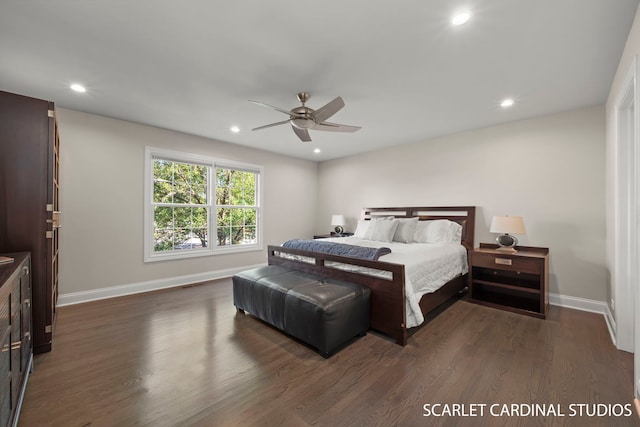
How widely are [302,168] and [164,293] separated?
149 inches

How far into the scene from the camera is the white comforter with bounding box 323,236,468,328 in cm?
251

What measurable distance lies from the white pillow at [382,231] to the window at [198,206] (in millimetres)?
2360

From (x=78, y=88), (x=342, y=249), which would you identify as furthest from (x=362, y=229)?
(x=78, y=88)

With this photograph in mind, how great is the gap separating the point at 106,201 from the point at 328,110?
3.41 meters

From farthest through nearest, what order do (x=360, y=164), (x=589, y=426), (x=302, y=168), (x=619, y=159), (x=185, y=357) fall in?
(x=302, y=168)
(x=360, y=164)
(x=619, y=159)
(x=185, y=357)
(x=589, y=426)

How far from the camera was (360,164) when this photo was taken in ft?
19.0

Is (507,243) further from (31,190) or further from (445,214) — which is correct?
(31,190)

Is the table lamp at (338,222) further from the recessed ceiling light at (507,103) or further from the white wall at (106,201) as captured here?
the recessed ceiling light at (507,103)

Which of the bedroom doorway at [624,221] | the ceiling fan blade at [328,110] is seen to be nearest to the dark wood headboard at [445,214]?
the bedroom doorway at [624,221]

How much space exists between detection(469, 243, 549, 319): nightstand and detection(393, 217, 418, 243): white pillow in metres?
0.90

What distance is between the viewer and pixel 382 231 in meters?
4.34

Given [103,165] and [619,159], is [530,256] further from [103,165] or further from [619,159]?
[103,165]

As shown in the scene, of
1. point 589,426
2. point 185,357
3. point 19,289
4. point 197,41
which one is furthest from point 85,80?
point 589,426

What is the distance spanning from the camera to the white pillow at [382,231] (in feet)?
14.1
